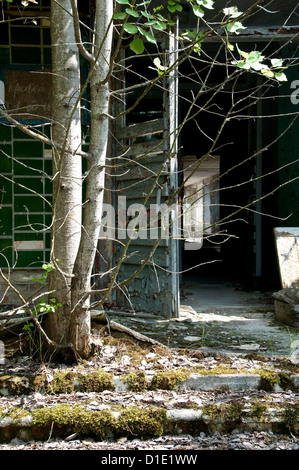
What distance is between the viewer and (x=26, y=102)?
6.13 metres

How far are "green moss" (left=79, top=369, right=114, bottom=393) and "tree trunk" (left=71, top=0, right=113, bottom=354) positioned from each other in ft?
1.00

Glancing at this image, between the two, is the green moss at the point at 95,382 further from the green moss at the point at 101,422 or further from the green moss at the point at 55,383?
the green moss at the point at 101,422

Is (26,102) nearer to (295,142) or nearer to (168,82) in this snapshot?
(168,82)

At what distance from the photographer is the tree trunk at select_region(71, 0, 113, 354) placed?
3.38 metres

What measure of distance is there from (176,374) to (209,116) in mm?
8952

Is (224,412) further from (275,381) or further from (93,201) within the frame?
(93,201)

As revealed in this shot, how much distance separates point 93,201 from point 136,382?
1.28 metres

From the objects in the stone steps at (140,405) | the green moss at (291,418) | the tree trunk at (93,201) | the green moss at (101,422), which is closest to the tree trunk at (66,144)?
the tree trunk at (93,201)

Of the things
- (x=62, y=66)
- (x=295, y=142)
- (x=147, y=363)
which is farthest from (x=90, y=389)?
(x=295, y=142)

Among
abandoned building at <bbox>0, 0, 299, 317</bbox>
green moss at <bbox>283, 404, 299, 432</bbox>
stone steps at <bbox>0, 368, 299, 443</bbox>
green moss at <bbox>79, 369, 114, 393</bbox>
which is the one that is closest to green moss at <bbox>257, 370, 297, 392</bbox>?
stone steps at <bbox>0, 368, 299, 443</bbox>

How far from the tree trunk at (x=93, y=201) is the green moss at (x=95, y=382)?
305 millimetres

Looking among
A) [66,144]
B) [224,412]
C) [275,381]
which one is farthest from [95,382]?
[66,144]

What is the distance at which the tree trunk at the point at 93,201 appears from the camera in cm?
338
